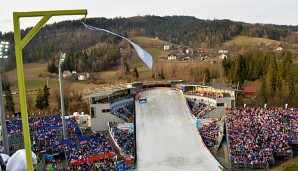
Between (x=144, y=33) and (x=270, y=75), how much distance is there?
95.6 m

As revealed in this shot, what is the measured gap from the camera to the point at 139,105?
37.3 m

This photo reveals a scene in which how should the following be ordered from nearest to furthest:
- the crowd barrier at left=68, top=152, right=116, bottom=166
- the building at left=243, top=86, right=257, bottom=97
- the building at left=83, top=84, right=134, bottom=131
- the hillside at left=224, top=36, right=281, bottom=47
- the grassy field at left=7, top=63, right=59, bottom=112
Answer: the crowd barrier at left=68, top=152, right=116, bottom=166
the building at left=83, top=84, right=134, bottom=131
the building at left=243, top=86, right=257, bottom=97
the grassy field at left=7, top=63, right=59, bottom=112
the hillside at left=224, top=36, right=281, bottom=47

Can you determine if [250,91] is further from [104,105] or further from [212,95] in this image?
[104,105]

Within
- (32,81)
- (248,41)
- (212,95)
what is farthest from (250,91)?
(248,41)

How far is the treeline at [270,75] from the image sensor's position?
40.6 metres

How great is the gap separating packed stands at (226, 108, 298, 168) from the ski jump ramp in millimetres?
2125

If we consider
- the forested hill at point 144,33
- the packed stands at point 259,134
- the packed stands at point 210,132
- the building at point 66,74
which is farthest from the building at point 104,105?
the forested hill at point 144,33

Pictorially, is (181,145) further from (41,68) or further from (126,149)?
(41,68)

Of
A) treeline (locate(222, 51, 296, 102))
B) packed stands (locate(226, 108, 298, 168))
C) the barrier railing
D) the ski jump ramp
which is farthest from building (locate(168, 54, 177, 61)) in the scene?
the barrier railing

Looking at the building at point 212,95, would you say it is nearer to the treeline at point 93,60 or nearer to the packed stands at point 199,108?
the packed stands at point 199,108

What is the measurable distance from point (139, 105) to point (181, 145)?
12454 mm

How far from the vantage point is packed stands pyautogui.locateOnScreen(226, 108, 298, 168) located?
22.3 metres

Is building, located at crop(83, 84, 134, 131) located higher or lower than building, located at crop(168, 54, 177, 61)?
lower

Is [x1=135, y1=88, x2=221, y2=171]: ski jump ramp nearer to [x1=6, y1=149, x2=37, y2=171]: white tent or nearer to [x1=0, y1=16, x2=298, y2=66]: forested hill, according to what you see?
[x1=6, y1=149, x2=37, y2=171]: white tent
